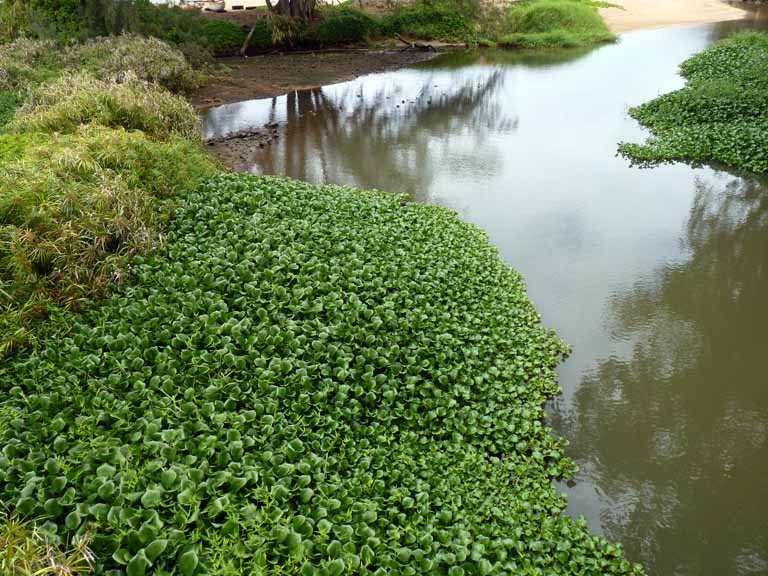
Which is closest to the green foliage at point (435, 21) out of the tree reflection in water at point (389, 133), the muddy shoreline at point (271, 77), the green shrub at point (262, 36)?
the muddy shoreline at point (271, 77)

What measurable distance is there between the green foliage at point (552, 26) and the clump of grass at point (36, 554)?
24.2 m

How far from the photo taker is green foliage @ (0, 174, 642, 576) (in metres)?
3.39

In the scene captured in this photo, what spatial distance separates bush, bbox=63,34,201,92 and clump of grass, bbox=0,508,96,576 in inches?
455

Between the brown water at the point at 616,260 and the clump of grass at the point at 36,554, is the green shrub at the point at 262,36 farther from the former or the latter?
the clump of grass at the point at 36,554

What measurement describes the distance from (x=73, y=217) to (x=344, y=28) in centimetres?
1935

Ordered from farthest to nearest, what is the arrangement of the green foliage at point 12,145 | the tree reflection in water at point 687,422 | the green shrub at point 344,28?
1. the green shrub at point 344,28
2. the green foliage at point 12,145
3. the tree reflection in water at point 687,422

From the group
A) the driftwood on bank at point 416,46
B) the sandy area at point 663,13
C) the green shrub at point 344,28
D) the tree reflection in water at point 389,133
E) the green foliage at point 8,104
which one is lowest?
the tree reflection in water at point 389,133

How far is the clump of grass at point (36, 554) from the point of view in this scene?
2811mm

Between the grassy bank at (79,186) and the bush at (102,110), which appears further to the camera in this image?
the bush at (102,110)

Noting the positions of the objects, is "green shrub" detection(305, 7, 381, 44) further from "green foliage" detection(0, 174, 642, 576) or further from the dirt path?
"green foliage" detection(0, 174, 642, 576)

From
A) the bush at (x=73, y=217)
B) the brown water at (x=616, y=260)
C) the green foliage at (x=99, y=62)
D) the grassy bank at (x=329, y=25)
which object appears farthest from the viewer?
the grassy bank at (x=329, y=25)

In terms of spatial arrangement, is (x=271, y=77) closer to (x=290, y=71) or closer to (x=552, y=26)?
(x=290, y=71)

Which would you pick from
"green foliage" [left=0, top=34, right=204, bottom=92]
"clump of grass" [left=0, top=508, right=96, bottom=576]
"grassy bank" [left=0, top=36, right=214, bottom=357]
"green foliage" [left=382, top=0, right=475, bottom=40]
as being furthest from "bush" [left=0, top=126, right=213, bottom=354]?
"green foliage" [left=382, top=0, right=475, bottom=40]

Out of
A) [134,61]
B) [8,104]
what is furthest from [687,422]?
[134,61]
